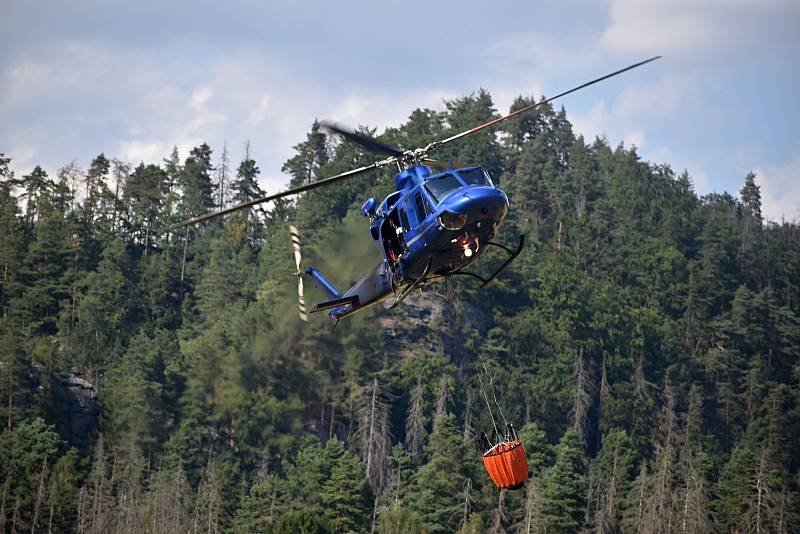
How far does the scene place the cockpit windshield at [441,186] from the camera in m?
33.7

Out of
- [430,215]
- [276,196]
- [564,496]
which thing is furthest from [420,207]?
[564,496]

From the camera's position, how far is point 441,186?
33.9m

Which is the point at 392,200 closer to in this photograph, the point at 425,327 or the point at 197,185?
the point at 425,327

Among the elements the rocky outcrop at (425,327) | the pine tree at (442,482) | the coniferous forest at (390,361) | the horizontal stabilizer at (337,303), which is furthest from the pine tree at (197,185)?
the horizontal stabilizer at (337,303)

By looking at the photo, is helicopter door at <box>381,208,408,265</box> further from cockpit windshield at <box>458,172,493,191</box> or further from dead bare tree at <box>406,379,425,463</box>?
dead bare tree at <box>406,379,425,463</box>

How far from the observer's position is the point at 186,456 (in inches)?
4134

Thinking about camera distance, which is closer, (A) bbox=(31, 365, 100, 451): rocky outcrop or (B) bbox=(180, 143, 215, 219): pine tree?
(A) bbox=(31, 365, 100, 451): rocky outcrop

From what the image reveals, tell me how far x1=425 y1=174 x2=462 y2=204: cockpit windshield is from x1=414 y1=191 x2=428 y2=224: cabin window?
1.08 feet

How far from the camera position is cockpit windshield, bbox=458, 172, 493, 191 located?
111 ft

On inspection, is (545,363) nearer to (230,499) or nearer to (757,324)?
(757,324)

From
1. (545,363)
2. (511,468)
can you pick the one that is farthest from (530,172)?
(511,468)

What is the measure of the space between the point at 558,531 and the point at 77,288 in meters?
63.7

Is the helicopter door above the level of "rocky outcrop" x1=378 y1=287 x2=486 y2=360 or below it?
below

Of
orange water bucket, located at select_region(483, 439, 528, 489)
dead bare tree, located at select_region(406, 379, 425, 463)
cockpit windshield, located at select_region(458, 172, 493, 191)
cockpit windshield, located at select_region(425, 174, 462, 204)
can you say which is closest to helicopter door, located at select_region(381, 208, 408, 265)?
cockpit windshield, located at select_region(425, 174, 462, 204)
